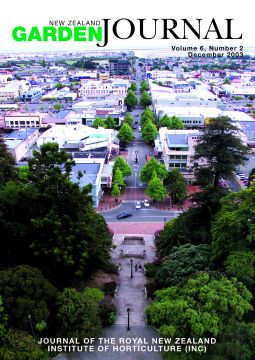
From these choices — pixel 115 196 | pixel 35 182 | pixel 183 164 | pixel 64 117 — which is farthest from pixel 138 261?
pixel 64 117

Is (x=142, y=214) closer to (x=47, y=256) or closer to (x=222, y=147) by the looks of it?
(x=222, y=147)

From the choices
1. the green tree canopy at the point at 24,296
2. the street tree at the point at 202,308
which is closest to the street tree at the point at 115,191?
the green tree canopy at the point at 24,296

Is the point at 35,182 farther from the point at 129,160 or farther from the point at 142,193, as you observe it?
the point at 129,160

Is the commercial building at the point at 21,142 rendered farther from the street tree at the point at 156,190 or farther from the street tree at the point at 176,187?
the street tree at the point at 176,187

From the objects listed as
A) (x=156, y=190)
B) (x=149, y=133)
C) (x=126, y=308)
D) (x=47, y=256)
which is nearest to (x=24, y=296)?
(x=47, y=256)

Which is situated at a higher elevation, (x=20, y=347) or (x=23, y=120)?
(x=23, y=120)

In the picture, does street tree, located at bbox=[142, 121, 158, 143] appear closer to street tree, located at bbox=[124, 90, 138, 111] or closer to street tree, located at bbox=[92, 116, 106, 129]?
street tree, located at bbox=[92, 116, 106, 129]

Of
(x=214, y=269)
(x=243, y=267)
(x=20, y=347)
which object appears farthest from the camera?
(x=214, y=269)
